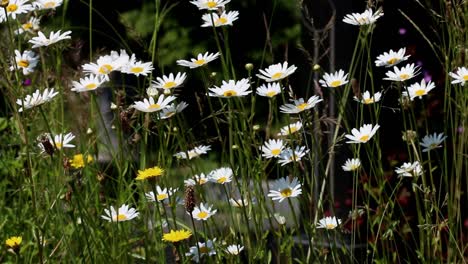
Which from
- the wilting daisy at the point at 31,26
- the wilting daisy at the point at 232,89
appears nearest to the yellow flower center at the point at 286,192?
the wilting daisy at the point at 232,89

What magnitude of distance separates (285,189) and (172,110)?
0.98 ft

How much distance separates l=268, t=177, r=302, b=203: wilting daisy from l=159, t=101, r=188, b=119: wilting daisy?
25 centimetres

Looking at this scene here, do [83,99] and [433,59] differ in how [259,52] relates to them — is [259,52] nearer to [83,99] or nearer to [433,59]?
[433,59]

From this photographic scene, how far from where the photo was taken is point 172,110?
6.33 ft

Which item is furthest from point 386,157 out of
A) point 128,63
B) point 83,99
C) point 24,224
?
point 128,63

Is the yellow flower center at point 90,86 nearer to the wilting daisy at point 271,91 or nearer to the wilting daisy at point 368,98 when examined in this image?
the wilting daisy at point 271,91

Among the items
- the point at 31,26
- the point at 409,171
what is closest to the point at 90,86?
the point at 409,171

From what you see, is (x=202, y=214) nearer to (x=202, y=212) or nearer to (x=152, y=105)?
(x=202, y=212)

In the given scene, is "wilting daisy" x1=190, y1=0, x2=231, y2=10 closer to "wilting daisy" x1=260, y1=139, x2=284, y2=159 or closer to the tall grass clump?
the tall grass clump

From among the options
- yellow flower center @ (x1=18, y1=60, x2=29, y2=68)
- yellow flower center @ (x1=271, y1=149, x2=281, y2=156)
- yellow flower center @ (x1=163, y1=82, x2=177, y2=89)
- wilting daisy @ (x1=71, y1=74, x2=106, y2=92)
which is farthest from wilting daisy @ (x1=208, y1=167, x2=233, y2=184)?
yellow flower center @ (x1=18, y1=60, x2=29, y2=68)

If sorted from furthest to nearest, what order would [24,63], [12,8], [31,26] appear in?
[31,26] → [24,63] → [12,8]

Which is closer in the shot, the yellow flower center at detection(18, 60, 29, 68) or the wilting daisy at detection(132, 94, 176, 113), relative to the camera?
the wilting daisy at detection(132, 94, 176, 113)

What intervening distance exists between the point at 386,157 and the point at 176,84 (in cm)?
155

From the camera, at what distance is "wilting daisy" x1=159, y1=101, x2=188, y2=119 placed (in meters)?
1.87
